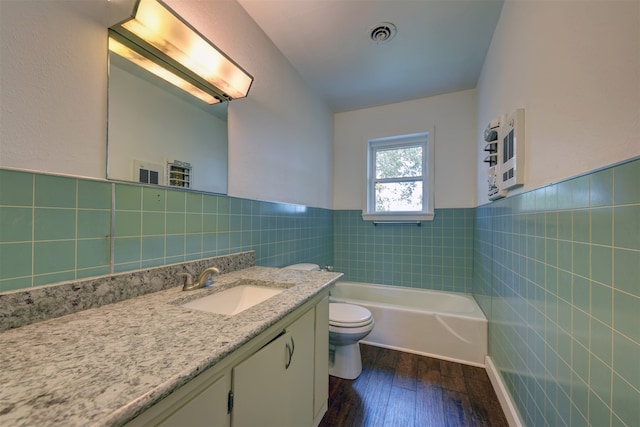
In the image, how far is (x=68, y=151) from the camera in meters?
0.85

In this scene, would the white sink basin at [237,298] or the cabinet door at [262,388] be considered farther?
the white sink basin at [237,298]

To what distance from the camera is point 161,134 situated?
1188 mm

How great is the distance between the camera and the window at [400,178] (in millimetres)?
2902

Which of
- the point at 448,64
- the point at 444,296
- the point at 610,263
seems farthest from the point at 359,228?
the point at 610,263

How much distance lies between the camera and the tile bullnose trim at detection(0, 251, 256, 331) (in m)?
0.71

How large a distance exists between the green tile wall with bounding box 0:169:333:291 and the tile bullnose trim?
4 cm

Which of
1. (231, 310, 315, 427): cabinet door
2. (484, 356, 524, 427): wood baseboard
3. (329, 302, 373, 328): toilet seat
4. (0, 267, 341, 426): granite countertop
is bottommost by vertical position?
(484, 356, 524, 427): wood baseboard

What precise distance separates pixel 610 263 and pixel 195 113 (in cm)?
179

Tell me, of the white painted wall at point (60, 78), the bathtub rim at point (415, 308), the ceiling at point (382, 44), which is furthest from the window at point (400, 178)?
the white painted wall at point (60, 78)

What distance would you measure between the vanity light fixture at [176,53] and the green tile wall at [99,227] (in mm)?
576

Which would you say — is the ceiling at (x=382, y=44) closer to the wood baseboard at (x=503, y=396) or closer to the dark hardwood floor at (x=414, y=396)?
the wood baseboard at (x=503, y=396)

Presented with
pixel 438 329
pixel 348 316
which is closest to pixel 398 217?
pixel 438 329

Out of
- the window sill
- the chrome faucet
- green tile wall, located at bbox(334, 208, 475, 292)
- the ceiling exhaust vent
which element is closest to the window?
the window sill

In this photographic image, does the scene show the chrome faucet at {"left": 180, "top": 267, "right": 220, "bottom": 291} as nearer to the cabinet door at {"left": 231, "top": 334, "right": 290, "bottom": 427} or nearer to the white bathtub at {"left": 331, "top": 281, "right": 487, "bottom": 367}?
the cabinet door at {"left": 231, "top": 334, "right": 290, "bottom": 427}
